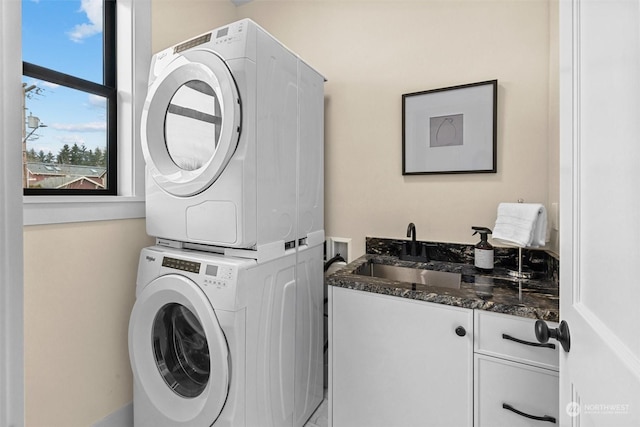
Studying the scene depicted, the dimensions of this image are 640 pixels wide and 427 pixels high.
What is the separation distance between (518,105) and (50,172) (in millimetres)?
2376

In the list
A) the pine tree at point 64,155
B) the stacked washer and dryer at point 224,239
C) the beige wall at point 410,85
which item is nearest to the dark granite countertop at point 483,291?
the beige wall at point 410,85

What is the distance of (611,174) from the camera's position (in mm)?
558

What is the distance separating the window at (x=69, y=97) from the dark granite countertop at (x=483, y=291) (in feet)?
4.65

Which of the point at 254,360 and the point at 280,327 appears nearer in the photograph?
the point at 254,360

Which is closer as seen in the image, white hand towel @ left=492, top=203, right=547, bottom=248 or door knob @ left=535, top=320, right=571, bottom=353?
door knob @ left=535, top=320, right=571, bottom=353

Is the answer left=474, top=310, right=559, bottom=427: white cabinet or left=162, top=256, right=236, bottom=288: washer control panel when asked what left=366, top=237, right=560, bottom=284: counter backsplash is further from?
left=162, top=256, right=236, bottom=288: washer control panel

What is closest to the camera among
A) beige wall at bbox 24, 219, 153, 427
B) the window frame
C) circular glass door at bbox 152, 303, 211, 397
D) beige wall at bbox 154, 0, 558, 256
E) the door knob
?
the door knob

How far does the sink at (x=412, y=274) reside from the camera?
1.62m

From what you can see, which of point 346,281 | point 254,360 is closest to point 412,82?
point 346,281

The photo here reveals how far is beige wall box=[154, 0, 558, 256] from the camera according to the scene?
156 cm

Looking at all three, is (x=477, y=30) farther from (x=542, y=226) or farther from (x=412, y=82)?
(x=542, y=226)

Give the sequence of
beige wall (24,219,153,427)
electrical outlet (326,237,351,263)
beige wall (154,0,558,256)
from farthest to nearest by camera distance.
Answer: electrical outlet (326,237,351,263)
beige wall (154,0,558,256)
beige wall (24,219,153,427)

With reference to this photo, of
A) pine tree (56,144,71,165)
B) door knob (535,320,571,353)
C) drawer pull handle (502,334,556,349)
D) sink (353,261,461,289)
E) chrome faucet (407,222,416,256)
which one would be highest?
pine tree (56,144,71,165)

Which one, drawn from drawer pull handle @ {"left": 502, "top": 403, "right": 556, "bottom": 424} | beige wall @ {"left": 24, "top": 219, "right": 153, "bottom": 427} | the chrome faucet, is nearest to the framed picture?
the chrome faucet
